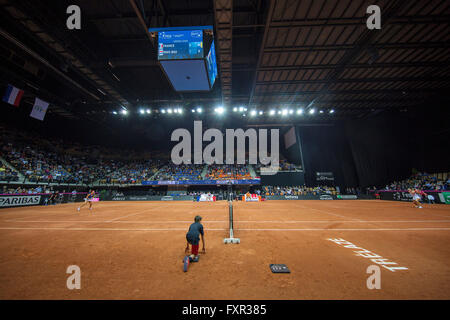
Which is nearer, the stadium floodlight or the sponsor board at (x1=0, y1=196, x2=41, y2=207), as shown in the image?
the sponsor board at (x1=0, y1=196, x2=41, y2=207)

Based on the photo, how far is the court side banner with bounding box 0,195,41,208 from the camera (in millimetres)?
14893

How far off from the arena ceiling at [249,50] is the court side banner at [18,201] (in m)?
11.0

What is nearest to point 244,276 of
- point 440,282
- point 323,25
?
point 440,282

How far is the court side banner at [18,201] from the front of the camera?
48.9 ft

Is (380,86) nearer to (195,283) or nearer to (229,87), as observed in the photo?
(229,87)

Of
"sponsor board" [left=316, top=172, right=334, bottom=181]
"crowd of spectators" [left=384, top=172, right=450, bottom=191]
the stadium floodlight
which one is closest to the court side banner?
the stadium floodlight

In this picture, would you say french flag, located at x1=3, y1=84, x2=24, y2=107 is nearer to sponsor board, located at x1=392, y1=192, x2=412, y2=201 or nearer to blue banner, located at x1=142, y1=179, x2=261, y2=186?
blue banner, located at x1=142, y1=179, x2=261, y2=186

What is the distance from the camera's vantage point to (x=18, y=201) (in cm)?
1609

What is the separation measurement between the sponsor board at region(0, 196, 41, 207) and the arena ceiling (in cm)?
1096

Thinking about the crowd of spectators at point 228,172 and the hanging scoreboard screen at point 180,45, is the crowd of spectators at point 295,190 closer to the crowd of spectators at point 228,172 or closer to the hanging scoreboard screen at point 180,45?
the crowd of spectators at point 228,172

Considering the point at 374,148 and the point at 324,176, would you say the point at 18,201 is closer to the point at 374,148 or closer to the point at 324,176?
the point at 324,176

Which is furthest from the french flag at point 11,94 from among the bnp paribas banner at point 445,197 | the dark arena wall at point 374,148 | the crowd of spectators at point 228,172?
the bnp paribas banner at point 445,197

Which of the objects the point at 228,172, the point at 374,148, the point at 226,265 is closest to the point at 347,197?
the point at 374,148
